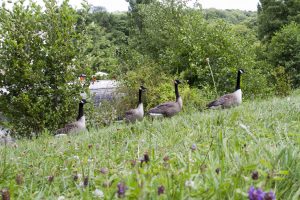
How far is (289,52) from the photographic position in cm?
2423

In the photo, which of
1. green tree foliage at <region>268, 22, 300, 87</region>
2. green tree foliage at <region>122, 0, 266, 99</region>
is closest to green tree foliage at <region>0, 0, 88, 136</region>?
green tree foliage at <region>122, 0, 266, 99</region>

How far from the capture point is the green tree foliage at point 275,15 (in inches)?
1342

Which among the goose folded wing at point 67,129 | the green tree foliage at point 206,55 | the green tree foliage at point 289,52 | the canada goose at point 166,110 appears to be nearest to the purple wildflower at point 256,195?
the goose folded wing at point 67,129

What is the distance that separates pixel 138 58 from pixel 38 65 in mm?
10896

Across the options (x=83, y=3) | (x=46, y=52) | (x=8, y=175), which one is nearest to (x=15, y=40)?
(x=46, y=52)

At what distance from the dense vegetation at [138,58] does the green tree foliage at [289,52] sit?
6 centimetres

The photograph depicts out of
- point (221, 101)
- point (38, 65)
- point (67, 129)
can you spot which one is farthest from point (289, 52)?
point (67, 129)

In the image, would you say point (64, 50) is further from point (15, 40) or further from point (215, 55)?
point (215, 55)

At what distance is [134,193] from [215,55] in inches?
717

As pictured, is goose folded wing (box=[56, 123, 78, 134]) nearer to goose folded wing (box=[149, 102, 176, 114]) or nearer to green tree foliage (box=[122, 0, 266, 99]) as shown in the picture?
goose folded wing (box=[149, 102, 176, 114])

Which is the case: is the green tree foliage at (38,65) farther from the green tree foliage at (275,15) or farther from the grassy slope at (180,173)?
the green tree foliage at (275,15)

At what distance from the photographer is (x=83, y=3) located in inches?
486

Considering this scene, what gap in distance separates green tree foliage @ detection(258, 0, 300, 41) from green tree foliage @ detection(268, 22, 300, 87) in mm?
9807

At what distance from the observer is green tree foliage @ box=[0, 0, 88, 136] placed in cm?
1120
